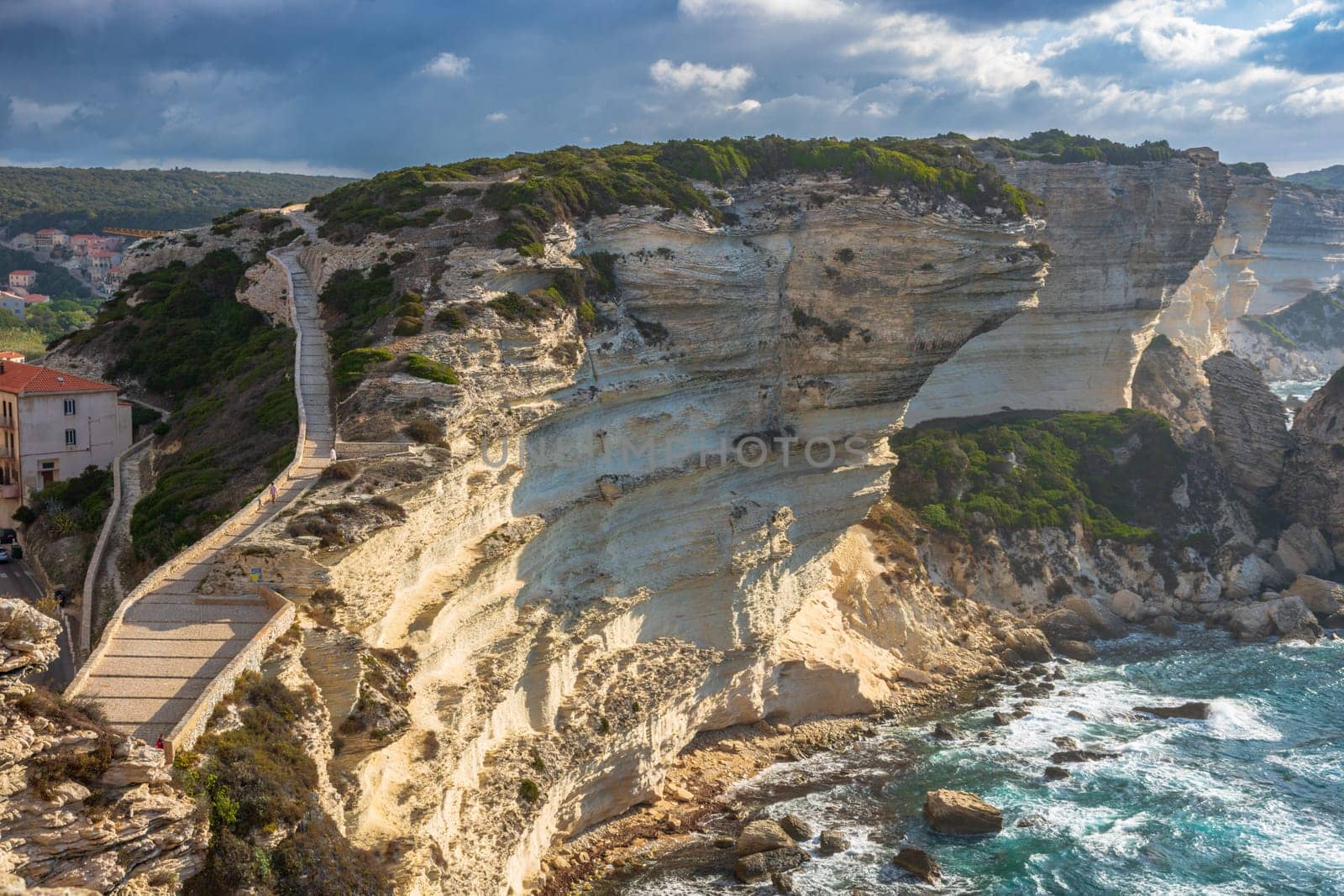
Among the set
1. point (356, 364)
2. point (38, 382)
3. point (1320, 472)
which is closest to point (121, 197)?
point (38, 382)

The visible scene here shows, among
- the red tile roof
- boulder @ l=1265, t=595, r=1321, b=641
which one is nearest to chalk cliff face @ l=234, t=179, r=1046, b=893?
the red tile roof

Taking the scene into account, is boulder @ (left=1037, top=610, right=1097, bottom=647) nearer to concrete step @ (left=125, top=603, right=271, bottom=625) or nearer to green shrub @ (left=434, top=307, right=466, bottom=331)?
green shrub @ (left=434, top=307, right=466, bottom=331)

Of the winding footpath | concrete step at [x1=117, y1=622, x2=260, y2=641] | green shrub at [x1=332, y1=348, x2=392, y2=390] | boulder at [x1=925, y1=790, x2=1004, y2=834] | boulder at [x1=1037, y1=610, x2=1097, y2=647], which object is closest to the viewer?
the winding footpath

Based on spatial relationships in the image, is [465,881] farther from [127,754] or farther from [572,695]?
[127,754]

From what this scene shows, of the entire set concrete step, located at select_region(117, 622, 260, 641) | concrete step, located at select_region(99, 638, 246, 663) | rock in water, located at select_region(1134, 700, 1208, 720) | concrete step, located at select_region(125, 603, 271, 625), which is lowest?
rock in water, located at select_region(1134, 700, 1208, 720)

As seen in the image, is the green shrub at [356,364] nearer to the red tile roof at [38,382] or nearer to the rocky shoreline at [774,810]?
the red tile roof at [38,382]

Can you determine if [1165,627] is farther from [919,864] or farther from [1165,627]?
[919,864]
